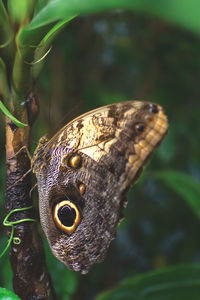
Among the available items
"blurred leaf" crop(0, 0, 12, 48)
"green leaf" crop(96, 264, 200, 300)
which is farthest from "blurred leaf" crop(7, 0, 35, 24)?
"green leaf" crop(96, 264, 200, 300)

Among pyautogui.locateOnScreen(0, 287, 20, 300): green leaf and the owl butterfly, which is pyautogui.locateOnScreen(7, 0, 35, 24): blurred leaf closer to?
the owl butterfly

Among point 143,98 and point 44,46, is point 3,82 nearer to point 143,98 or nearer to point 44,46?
point 44,46

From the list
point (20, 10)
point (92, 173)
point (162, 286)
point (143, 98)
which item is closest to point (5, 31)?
point (20, 10)

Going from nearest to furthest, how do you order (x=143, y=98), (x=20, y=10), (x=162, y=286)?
(x=20, y=10) < (x=162, y=286) < (x=143, y=98)

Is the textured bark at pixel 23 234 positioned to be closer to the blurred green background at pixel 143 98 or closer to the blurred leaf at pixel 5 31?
the blurred leaf at pixel 5 31

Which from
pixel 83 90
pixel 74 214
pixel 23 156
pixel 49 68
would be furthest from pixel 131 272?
pixel 23 156
